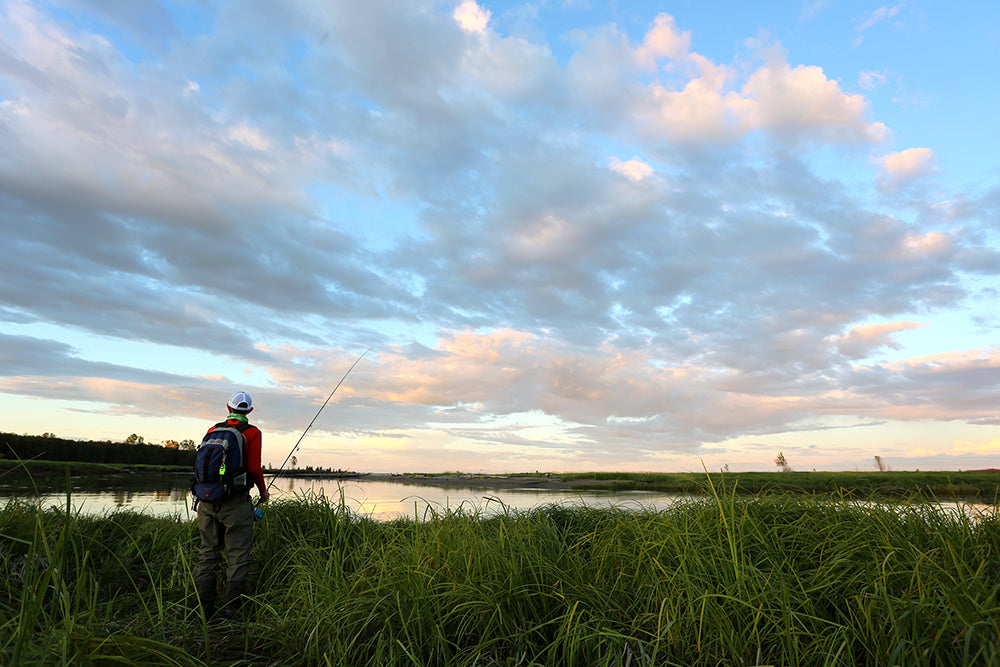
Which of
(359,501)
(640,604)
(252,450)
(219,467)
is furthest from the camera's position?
(359,501)

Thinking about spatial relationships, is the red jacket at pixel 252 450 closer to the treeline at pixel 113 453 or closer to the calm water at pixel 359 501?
the calm water at pixel 359 501

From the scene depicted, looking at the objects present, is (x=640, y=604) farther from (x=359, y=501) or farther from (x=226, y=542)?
(x=359, y=501)

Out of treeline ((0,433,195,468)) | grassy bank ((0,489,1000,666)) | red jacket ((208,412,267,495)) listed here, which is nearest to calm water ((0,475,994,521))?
grassy bank ((0,489,1000,666))

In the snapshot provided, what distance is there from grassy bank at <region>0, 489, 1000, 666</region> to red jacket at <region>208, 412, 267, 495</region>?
6.33 ft

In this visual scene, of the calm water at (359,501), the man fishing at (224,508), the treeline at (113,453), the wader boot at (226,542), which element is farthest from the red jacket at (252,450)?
the treeline at (113,453)

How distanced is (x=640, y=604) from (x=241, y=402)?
605cm

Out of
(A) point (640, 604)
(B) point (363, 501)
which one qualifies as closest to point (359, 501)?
(B) point (363, 501)

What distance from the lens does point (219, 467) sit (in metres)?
7.26

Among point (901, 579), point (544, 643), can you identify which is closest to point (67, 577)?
point (544, 643)

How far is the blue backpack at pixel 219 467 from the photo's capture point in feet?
23.7

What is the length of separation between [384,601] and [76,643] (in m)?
2.05

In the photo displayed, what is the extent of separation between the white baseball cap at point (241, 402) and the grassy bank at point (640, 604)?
266 centimetres

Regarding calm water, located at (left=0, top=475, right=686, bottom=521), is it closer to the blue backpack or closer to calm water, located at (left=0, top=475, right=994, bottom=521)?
calm water, located at (left=0, top=475, right=994, bottom=521)

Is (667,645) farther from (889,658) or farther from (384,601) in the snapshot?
(384,601)
